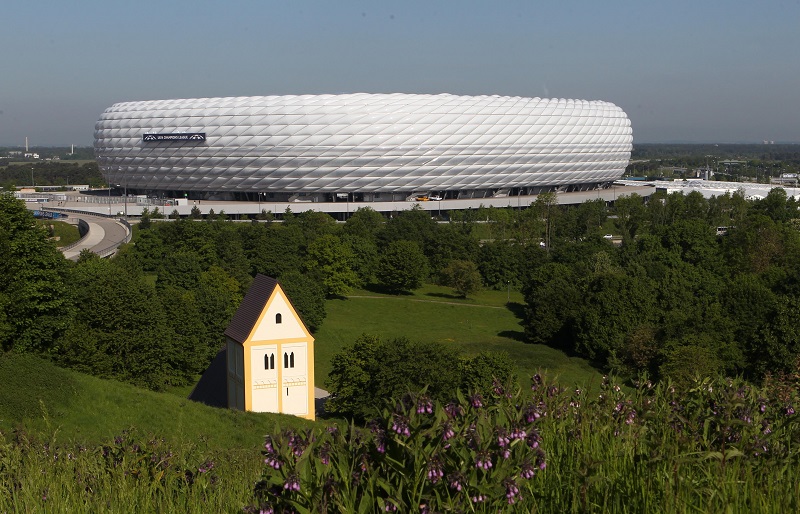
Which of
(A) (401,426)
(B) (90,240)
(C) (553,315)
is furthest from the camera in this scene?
(B) (90,240)

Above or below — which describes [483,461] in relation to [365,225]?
above

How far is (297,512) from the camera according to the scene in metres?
4.79

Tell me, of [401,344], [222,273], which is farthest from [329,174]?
[401,344]

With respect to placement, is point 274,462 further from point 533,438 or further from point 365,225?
point 365,225

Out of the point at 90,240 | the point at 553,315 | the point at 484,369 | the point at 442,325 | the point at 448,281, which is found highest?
the point at 90,240

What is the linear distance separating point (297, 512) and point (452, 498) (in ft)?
2.82

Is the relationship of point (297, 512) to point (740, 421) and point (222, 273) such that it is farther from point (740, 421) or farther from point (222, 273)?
point (222, 273)

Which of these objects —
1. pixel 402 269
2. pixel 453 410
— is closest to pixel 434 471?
pixel 453 410

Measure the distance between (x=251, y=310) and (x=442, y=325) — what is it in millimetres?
20323

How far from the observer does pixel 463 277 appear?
5516cm

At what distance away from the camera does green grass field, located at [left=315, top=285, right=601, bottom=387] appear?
133ft

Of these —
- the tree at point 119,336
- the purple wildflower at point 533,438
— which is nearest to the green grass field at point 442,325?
the tree at point 119,336

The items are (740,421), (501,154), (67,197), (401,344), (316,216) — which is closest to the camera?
(740,421)

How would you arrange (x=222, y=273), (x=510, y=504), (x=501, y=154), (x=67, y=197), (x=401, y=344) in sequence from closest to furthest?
(x=510, y=504) → (x=401, y=344) → (x=222, y=273) → (x=501, y=154) → (x=67, y=197)
